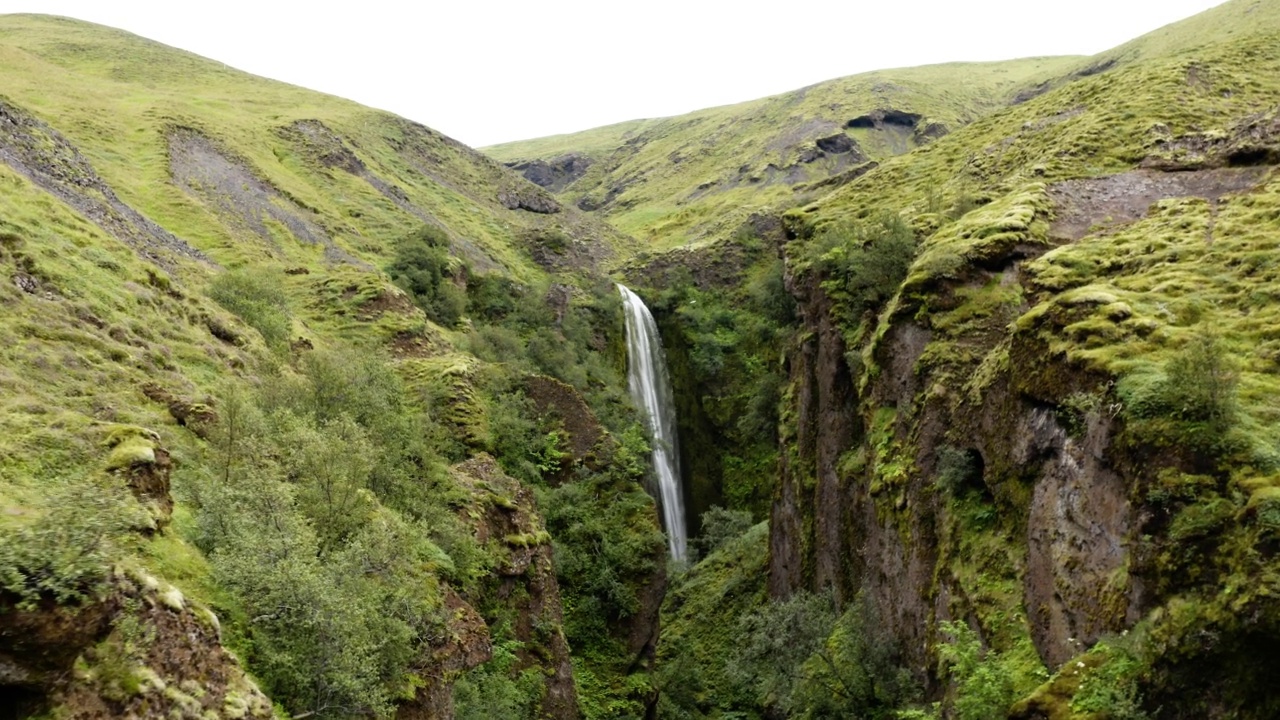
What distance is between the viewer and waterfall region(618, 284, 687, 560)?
48.1m

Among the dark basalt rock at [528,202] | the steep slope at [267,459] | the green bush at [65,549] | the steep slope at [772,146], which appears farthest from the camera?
the steep slope at [772,146]

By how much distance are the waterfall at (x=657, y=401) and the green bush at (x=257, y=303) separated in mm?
23734

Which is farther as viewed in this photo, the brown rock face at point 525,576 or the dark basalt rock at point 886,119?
the dark basalt rock at point 886,119

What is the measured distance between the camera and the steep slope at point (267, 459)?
902 cm

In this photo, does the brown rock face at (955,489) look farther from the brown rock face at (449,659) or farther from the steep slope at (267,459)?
the brown rock face at (449,659)

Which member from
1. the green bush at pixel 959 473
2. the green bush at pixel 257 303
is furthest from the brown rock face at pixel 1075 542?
the green bush at pixel 257 303

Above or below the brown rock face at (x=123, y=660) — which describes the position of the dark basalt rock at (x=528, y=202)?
above

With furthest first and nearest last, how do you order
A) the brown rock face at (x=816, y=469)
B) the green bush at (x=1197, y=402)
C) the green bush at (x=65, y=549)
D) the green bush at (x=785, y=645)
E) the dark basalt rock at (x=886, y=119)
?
the dark basalt rock at (x=886, y=119) < the brown rock face at (x=816, y=469) < the green bush at (x=785, y=645) < the green bush at (x=1197, y=402) < the green bush at (x=65, y=549)

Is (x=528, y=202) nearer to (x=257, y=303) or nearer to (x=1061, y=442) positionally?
(x=257, y=303)

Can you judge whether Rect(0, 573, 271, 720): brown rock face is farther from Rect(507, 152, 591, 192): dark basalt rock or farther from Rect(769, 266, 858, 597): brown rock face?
Rect(507, 152, 591, 192): dark basalt rock

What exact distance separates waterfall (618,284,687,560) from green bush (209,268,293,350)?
23.7 metres

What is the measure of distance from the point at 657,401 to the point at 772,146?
76.2 metres

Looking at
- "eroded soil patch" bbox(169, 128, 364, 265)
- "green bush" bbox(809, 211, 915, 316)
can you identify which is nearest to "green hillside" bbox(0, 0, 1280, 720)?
"green bush" bbox(809, 211, 915, 316)

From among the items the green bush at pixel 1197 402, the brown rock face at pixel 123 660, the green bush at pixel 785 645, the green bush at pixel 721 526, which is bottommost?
the green bush at pixel 721 526
